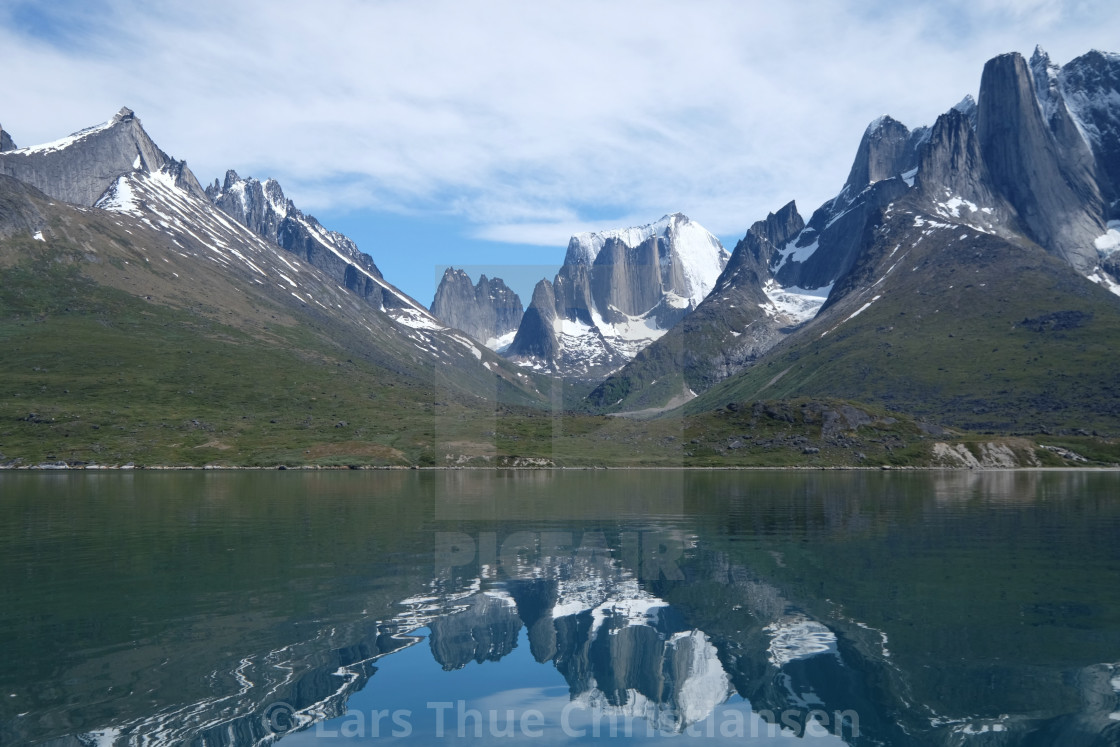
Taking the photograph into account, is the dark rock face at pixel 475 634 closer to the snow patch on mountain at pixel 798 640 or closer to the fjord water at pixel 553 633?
the fjord water at pixel 553 633

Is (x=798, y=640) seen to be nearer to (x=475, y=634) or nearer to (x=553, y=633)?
(x=553, y=633)

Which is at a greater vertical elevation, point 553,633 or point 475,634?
point 475,634

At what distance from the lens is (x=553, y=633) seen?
39781mm

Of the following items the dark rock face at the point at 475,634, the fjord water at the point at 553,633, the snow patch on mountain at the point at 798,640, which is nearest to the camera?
the fjord water at the point at 553,633

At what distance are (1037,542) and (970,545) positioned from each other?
772 centimetres

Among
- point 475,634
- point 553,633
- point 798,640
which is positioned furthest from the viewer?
point 553,633

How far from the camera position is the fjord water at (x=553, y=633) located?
91.4 feet

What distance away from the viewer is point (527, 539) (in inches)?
2793

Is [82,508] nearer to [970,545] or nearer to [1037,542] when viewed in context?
[970,545]

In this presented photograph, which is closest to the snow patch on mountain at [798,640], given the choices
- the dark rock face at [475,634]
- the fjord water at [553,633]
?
the fjord water at [553,633]

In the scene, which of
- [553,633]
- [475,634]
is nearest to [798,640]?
[553,633]

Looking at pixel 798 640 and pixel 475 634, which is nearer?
pixel 798 640

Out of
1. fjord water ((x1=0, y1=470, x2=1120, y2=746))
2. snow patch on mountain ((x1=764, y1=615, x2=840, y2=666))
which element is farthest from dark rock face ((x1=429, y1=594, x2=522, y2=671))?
snow patch on mountain ((x1=764, y1=615, x2=840, y2=666))

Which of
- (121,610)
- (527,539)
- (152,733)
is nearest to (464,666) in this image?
(152,733)
